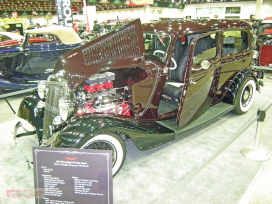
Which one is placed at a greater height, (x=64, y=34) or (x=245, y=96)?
(x=64, y=34)

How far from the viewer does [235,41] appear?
4.01 meters

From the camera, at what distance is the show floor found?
231cm

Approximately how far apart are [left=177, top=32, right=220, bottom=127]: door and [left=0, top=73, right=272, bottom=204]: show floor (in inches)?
17.7

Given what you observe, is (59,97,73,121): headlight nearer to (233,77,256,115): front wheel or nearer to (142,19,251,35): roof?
(142,19,251,35): roof

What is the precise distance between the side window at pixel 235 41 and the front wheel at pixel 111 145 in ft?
8.15

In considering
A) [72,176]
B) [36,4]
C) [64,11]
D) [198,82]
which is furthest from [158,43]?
[36,4]

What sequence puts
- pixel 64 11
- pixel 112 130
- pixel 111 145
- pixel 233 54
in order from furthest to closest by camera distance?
pixel 64 11 < pixel 233 54 < pixel 111 145 < pixel 112 130

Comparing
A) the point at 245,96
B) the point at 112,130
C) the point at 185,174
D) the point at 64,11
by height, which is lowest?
the point at 185,174

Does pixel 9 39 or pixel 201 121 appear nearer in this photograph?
pixel 201 121

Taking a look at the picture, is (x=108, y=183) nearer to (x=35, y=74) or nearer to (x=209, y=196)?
(x=209, y=196)

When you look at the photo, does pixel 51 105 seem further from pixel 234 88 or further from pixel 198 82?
pixel 234 88

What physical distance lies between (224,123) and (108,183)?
9.48ft

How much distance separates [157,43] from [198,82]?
2.86 ft

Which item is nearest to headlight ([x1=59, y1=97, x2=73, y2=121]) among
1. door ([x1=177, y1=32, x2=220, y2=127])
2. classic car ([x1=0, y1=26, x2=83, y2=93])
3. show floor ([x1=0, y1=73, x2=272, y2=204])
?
show floor ([x1=0, y1=73, x2=272, y2=204])
